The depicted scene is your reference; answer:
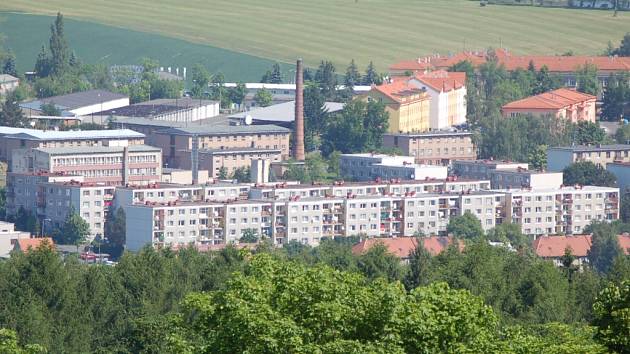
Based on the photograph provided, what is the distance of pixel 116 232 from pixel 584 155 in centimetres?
1812

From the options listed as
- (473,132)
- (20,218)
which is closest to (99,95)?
(473,132)

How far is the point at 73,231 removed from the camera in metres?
59.4

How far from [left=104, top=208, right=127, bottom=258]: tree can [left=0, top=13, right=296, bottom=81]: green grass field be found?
33.3 metres

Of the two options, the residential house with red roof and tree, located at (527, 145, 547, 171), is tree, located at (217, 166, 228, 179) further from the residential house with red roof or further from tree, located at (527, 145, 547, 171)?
the residential house with red roof

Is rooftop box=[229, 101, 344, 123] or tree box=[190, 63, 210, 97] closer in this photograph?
rooftop box=[229, 101, 344, 123]

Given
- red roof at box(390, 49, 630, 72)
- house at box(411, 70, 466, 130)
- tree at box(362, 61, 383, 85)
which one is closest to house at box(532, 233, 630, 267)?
house at box(411, 70, 466, 130)

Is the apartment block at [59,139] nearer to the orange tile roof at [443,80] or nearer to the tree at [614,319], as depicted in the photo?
the orange tile roof at [443,80]

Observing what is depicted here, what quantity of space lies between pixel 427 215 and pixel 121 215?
8.26m

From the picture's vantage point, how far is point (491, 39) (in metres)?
102

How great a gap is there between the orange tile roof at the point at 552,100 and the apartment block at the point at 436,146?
18.8 ft

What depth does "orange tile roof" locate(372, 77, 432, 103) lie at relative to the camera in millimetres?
79188

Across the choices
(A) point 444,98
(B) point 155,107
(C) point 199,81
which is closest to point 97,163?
(B) point 155,107

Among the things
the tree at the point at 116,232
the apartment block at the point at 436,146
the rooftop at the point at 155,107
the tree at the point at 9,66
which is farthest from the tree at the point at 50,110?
the tree at the point at 116,232

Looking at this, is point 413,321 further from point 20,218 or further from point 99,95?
point 99,95
